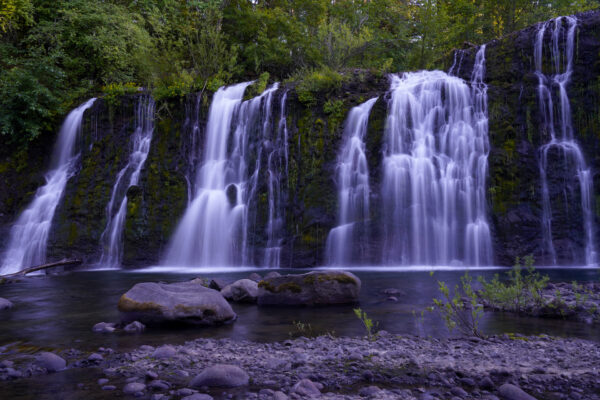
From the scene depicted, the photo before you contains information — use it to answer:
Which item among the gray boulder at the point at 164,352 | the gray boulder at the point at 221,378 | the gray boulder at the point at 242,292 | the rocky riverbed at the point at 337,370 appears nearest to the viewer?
the rocky riverbed at the point at 337,370

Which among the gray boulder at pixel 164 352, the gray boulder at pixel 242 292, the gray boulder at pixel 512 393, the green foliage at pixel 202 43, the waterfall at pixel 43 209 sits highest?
the green foliage at pixel 202 43

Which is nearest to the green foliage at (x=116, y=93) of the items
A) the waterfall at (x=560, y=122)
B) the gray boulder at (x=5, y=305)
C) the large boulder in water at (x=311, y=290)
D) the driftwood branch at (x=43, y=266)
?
the driftwood branch at (x=43, y=266)

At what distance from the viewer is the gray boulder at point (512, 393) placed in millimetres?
3025

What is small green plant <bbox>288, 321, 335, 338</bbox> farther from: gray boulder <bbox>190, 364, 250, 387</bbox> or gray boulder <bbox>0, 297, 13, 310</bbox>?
gray boulder <bbox>0, 297, 13, 310</bbox>

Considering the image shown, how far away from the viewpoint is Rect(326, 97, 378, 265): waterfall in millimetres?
14477

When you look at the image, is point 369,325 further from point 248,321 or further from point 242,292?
point 242,292

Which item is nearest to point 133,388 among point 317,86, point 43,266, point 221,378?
point 221,378

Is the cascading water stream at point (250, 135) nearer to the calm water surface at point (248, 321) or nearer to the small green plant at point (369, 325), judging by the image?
the calm water surface at point (248, 321)

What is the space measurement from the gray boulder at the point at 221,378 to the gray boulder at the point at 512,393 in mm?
2024

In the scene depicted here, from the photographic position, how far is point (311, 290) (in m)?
7.30

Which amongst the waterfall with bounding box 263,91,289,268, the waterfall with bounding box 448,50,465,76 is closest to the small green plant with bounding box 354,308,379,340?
the waterfall with bounding box 263,91,289,268

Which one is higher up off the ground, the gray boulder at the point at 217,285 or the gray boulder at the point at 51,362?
the gray boulder at the point at 217,285

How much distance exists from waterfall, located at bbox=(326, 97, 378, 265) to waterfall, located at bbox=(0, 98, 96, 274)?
37.6 ft

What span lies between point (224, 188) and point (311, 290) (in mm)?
9872
